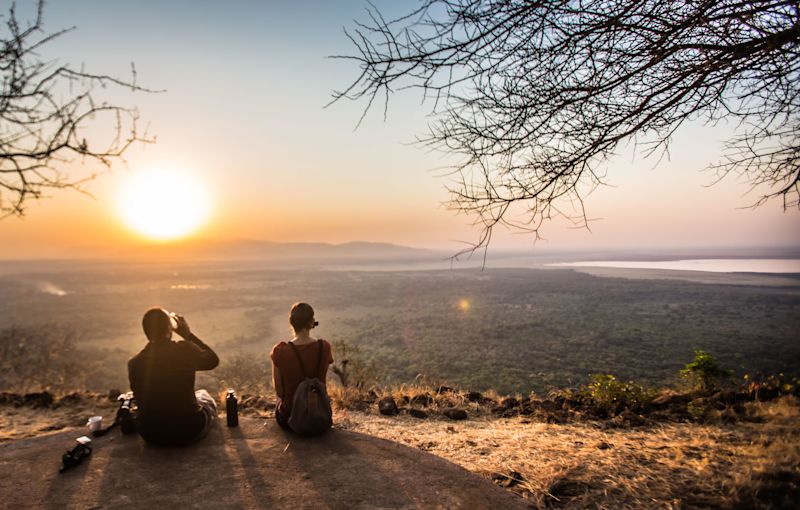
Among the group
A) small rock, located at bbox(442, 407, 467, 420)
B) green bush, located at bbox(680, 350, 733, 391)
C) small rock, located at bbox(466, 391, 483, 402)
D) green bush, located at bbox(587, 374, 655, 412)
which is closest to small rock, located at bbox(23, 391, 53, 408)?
small rock, located at bbox(442, 407, 467, 420)

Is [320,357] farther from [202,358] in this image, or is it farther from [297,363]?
[202,358]

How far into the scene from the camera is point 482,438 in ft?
15.5

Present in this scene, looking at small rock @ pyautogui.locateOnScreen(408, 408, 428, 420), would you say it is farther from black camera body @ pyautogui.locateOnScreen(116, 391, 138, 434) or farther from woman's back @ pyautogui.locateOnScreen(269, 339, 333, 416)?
black camera body @ pyautogui.locateOnScreen(116, 391, 138, 434)

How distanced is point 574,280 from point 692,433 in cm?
8137

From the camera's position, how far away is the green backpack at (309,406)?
12.2ft

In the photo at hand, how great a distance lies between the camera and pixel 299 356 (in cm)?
376

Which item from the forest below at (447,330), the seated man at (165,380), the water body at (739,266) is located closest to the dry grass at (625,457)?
the seated man at (165,380)

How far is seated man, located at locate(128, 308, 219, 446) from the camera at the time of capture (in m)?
3.37

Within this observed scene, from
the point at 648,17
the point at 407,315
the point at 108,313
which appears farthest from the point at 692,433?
the point at 108,313

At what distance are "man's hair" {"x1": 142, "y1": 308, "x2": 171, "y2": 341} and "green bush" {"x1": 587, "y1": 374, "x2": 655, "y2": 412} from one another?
5.75 m

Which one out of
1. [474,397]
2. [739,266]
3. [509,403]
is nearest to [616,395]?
[509,403]

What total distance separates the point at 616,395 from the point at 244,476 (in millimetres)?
5431

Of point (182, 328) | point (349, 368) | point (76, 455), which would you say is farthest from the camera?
point (349, 368)

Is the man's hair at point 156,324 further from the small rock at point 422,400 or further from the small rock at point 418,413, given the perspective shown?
the small rock at point 422,400
